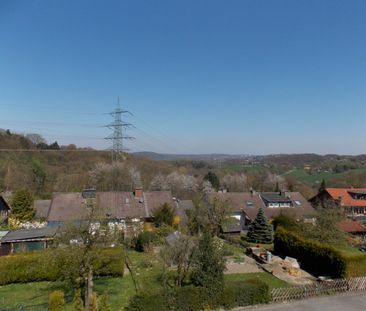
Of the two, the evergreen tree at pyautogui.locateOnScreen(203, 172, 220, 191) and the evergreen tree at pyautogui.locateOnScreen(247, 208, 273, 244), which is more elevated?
the evergreen tree at pyautogui.locateOnScreen(203, 172, 220, 191)

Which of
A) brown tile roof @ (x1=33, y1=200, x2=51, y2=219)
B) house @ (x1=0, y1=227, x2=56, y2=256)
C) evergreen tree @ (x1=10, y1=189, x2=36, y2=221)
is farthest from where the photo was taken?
brown tile roof @ (x1=33, y1=200, x2=51, y2=219)

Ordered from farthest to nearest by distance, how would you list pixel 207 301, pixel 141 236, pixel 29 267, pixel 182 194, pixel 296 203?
pixel 182 194
pixel 296 203
pixel 141 236
pixel 29 267
pixel 207 301

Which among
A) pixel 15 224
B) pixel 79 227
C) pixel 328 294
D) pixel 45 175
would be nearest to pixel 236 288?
pixel 328 294

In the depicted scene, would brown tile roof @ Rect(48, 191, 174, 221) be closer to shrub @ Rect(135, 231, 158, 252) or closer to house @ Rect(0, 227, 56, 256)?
shrub @ Rect(135, 231, 158, 252)

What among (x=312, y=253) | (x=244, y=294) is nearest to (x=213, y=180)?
(x=312, y=253)

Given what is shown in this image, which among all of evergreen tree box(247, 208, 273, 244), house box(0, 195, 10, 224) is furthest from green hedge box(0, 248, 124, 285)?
house box(0, 195, 10, 224)

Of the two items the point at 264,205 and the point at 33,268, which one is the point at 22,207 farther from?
the point at 264,205

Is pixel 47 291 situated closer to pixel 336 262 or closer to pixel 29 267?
pixel 29 267
